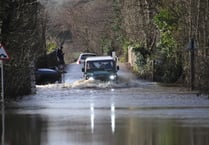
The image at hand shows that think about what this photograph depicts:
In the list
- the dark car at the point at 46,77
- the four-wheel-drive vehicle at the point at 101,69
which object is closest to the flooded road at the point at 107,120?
the four-wheel-drive vehicle at the point at 101,69

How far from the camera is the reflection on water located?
13.8m

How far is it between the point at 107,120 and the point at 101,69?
20.1 metres

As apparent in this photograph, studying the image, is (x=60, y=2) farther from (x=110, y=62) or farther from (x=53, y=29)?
(x=110, y=62)

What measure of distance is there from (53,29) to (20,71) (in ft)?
193

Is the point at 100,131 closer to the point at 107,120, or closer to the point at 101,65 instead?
the point at 107,120

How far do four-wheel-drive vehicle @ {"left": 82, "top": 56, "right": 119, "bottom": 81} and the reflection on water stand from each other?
1840cm

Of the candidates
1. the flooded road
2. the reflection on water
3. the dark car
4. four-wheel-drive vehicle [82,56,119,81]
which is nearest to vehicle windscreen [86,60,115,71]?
four-wheel-drive vehicle [82,56,119,81]

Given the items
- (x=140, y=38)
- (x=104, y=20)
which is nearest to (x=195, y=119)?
(x=140, y=38)

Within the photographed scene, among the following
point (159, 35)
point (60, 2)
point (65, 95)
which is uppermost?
point (60, 2)

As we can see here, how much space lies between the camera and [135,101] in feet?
83.9

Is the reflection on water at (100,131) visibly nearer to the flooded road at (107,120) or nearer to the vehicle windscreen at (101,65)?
the flooded road at (107,120)

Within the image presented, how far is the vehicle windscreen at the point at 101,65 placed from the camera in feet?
125

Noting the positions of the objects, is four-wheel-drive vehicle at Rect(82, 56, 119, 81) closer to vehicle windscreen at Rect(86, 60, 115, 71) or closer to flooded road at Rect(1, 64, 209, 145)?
vehicle windscreen at Rect(86, 60, 115, 71)

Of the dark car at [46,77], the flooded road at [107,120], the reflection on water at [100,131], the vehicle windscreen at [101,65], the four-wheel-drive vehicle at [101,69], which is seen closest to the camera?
the reflection on water at [100,131]
